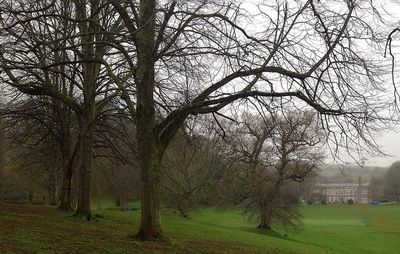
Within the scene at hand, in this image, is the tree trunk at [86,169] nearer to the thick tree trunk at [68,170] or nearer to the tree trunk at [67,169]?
the thick tree trunk at [68,170]

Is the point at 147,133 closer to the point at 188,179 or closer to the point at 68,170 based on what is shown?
the point at 68,170

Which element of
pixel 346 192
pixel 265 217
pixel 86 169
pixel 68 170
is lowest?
pixel 265 217

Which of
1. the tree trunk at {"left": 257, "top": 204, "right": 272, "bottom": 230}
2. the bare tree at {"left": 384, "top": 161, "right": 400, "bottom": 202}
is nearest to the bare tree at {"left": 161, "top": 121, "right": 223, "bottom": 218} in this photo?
the tree trunk at {"left": 257, "top": 204, "right": 272, "bottom": 230}

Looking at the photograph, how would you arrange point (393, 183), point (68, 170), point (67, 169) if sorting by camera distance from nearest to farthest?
1. point (68, 170)
2. point (67, 169)
3. point (393, 183)

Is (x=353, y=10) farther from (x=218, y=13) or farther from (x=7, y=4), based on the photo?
(x=7, y=4)

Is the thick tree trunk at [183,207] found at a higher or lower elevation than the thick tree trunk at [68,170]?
lower

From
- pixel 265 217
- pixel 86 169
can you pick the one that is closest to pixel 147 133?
pixel 86 169

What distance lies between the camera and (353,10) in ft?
34.7

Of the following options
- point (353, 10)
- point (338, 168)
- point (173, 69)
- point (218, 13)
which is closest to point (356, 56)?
point (353, 10)

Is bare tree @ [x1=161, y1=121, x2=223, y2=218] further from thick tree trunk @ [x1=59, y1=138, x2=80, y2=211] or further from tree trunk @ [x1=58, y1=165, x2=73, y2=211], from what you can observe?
tree trunk @ [x1=58, y1=165, x2=73, y2=211]

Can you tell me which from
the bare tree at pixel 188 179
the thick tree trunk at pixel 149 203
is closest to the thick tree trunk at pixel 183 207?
the bare tree at pixel 188 179

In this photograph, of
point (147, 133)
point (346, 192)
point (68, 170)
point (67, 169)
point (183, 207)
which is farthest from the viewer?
point (346, 192)

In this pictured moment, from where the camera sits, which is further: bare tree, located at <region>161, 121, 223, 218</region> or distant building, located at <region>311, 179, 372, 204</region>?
distant building, located at <region>311, 179, 372, 204</region>

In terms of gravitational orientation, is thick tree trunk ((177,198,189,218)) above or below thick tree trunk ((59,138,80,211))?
below
